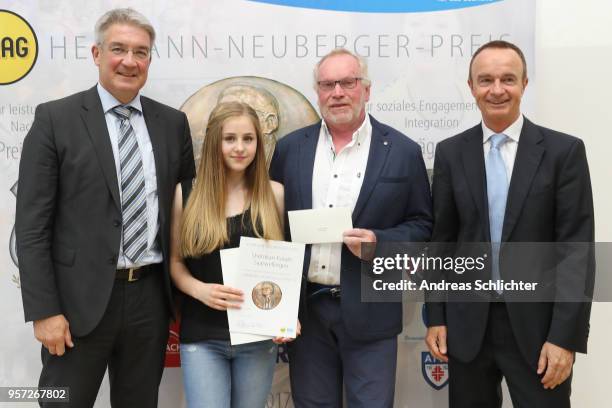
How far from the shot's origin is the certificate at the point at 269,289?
2.28 meters

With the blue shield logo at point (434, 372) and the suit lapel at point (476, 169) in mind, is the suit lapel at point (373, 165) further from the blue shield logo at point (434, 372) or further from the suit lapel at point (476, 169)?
the blue shield logo at point (434, 372)

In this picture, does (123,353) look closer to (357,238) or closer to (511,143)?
(357,238)

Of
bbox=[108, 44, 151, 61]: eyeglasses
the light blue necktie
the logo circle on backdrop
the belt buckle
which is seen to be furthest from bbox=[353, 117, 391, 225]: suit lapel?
the logo circle on backdrop

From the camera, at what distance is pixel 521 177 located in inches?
87.9

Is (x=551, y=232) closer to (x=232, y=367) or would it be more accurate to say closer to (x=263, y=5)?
(x=232, y=367)

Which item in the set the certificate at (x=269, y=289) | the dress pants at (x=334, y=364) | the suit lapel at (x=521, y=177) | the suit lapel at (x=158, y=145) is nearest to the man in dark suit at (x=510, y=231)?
the suit lapel at (x=521, y=177)

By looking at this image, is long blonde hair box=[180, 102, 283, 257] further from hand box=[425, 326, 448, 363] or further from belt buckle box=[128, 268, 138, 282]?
hand box=[425, 326, 448, 363]

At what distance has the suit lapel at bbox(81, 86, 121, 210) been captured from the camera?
2.28 meters

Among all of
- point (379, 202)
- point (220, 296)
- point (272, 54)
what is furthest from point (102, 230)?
point (272, 54)

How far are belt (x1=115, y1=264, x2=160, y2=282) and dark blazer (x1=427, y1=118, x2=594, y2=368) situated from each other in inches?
50.0

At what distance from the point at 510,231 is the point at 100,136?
1.67 meters

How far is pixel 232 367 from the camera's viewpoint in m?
2.39

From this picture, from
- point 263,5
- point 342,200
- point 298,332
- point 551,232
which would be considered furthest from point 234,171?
point 551,232

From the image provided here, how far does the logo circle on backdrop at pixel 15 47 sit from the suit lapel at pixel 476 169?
7.39ft
